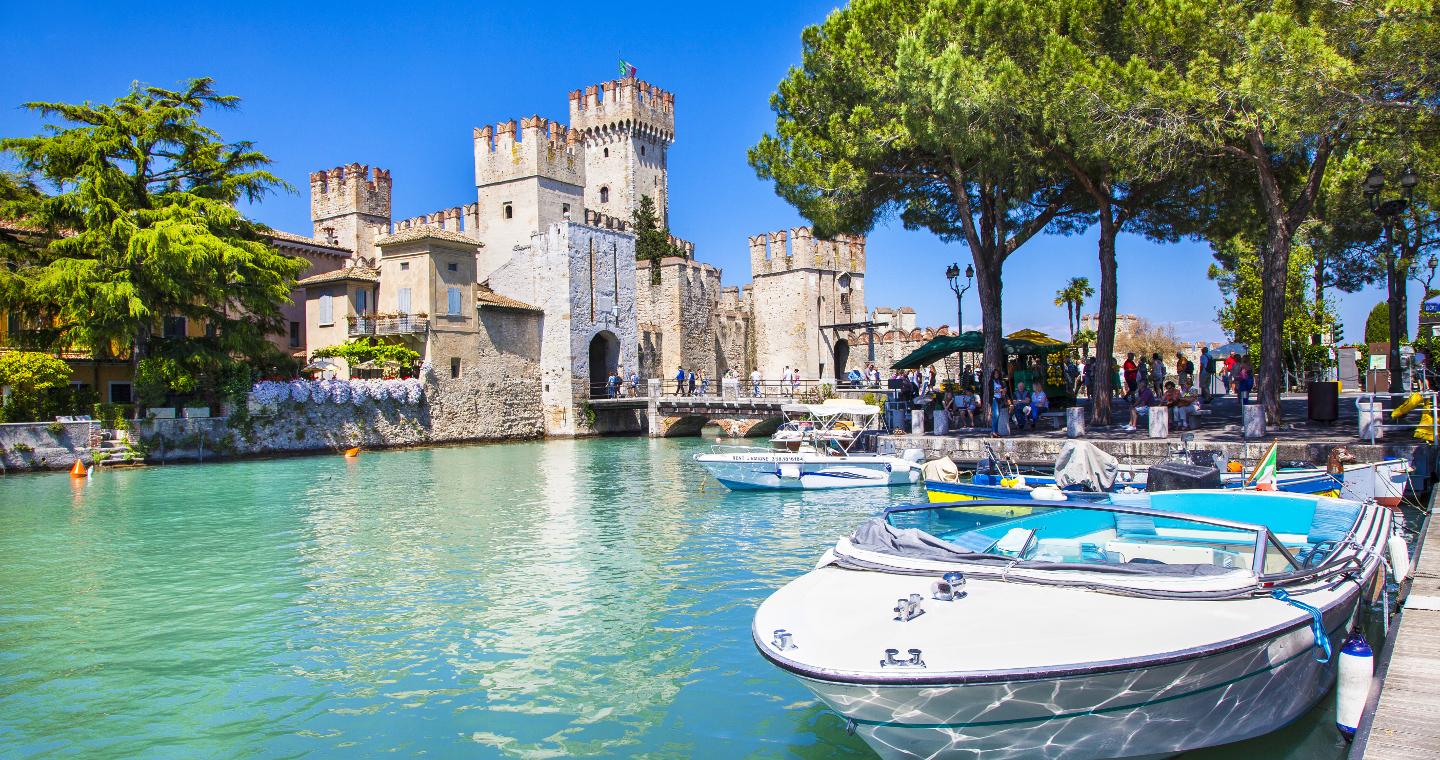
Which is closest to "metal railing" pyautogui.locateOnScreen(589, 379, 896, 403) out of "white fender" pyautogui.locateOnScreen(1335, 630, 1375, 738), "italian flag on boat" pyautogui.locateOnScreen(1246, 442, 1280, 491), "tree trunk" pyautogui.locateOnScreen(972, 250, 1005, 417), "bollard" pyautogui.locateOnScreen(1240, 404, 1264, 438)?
"tree trunk" pyautogui.locateOnScreen(972, 250, 1005, 417)

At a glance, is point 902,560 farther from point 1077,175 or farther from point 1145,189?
point 1145,189

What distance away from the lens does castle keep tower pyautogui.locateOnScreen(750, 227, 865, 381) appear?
4794cm

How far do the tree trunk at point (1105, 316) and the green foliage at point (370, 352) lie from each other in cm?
2502

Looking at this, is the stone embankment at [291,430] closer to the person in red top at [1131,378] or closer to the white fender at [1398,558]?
the person in red top at [1131,378]

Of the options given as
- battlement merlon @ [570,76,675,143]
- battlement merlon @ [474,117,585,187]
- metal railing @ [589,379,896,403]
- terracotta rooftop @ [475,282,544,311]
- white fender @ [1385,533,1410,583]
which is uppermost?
battlement merlon @ [570,76,675,143]

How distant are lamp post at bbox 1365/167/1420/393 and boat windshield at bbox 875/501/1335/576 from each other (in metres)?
9.17

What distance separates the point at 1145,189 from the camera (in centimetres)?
2066

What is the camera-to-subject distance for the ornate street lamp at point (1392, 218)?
1402 centimetres

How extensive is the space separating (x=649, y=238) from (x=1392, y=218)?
132ft

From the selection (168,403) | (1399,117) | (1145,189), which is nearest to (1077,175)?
(1145,189)

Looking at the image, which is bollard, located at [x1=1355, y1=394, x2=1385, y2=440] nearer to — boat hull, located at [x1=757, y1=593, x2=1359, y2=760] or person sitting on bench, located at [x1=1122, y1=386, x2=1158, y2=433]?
person sitting on bench, located at [x1=1122, y1=386, x2=1158, y2=433]

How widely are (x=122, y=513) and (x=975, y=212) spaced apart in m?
18.9

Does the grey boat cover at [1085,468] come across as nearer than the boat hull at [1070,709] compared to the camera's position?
No

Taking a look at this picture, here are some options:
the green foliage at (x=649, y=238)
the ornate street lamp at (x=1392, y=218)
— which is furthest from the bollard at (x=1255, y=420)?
the green foliage at (x=649, y=238)
